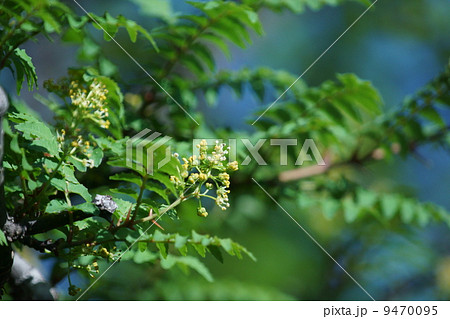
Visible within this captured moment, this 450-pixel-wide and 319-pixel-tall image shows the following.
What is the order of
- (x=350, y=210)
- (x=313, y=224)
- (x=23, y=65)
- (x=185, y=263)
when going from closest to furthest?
1. (x=23, y=65)
2. (x=185, y=263)
3. (x=350, y=210)
4. (x=313, y=224)

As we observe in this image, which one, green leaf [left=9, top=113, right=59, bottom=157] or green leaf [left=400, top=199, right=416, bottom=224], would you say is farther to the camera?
green leaf [left=400, top=199, right=416, bottom=224]

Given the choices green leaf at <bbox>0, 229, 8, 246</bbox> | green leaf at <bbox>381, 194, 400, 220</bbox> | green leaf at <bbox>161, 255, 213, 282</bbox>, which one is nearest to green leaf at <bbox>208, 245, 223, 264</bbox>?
green leaf at <bbox>161, 255, 213, 282</bbox>

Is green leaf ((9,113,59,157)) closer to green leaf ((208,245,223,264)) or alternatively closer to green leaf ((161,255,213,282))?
green leaf ((208,245,223,264))

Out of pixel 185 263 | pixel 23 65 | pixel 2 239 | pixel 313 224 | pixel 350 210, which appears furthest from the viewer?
pixel 313 224

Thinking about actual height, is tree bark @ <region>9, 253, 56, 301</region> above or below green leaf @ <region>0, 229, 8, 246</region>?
below

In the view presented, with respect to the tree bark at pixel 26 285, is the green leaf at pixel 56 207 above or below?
above

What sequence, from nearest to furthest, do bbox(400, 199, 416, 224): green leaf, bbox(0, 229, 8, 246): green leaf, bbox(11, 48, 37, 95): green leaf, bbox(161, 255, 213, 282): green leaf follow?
bbox(0, 229, 8, 246): green leaf < bbox(11, 48, 37, 95): green leaf < bbox(161, 255, 213, 282): green leaf < bbox(400, 199, 416, 224): green leaf

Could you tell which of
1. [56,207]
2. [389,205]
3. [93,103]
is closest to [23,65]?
[93,103]

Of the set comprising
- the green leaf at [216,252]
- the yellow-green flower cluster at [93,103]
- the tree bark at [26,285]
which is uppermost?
the yellow-green flower cluster at [93,103]

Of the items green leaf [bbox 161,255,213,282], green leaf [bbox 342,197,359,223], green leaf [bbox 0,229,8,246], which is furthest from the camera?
green leaf [bbox 342,197,359,223]

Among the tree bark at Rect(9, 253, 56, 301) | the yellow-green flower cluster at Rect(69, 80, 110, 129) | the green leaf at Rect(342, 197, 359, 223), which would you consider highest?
the green leaf at Rect(342, 197, 359, 223)

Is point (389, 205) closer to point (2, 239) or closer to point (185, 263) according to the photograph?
point (185, 263)

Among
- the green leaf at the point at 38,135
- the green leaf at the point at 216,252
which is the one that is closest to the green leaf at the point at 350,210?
the green leaf at the point at 216,252

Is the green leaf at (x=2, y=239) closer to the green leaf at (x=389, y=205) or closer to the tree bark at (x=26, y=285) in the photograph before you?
the tree bark at (x=26, y=285)
